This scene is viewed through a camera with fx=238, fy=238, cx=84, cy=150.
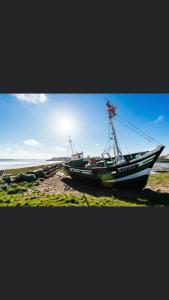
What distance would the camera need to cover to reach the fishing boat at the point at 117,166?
605cm

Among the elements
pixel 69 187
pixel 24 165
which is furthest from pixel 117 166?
pixel 24 165

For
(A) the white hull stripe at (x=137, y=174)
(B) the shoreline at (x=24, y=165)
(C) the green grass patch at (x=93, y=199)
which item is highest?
(B) the shoreline at (x=24, y=165)

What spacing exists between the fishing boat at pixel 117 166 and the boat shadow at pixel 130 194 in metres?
0.13

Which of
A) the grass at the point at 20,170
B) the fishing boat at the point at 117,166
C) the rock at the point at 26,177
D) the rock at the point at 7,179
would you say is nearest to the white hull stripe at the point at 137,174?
the fishing boat at the point at 117,166

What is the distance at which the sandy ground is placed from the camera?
6.23 metres

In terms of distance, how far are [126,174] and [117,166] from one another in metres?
0.32

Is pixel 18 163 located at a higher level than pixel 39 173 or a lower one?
higher

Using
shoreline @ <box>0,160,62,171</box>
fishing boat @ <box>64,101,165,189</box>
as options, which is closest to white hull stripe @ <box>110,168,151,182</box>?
fishing boat @ <box>64,101,165,189</box>

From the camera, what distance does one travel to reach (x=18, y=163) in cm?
652

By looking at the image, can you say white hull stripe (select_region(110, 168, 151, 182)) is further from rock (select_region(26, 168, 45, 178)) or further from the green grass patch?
rock (select_region(26, 168, 45, 178))

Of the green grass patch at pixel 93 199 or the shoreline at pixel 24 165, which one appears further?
the shoreline at pixel 24 165

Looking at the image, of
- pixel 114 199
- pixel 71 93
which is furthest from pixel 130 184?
pixel 71 93

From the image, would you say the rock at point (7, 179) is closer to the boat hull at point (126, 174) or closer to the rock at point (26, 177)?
the rock at point (26, 177)

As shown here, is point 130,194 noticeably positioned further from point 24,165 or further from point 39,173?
point 24,165
